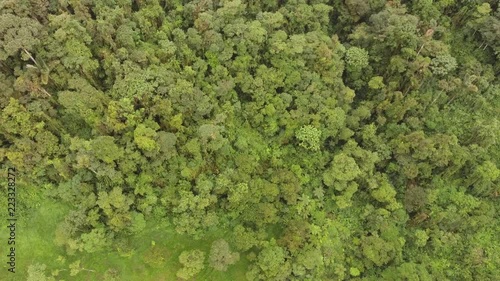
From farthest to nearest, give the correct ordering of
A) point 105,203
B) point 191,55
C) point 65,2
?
point 191,55, point 65,2, point 105,203

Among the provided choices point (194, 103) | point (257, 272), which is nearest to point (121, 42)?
point (194, 103)

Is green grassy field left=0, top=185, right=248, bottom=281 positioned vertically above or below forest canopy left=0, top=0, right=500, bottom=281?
below

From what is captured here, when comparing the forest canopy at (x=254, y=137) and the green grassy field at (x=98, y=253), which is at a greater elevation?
the forest canopy at (x=254, y=137)

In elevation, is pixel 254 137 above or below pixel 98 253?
above

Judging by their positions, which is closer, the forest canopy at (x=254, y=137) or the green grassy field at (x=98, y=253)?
the green grassy field at (x=98, y=253)

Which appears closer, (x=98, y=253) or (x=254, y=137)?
(x=98, y=253)

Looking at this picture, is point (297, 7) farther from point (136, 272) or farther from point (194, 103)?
point (136, 272)

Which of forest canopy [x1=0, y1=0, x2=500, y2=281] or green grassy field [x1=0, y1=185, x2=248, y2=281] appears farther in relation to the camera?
forest canopy [x1=0, y1=0, x2=500, y2=281]

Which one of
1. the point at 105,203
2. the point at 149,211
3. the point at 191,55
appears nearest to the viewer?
the point at 105,203
